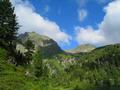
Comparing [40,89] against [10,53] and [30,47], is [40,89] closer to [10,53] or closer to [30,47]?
[10,53]

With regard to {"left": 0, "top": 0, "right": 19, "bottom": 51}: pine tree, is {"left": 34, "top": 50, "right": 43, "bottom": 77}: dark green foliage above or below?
below

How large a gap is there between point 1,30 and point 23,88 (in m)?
27.3

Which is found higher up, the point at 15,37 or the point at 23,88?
the point at 15,37

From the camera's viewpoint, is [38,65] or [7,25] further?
[38,65]

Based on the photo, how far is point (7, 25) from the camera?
82.7 meters

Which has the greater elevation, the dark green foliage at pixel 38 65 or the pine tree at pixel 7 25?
the pine tree at pixel 7 25

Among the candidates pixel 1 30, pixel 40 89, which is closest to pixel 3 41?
pixel 1 30

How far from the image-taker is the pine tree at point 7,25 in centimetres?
8180

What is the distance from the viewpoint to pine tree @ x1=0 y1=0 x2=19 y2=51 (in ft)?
268

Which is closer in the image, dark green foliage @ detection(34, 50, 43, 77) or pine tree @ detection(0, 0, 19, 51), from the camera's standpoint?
pine tree @ detection(0, 0, 19, 51)

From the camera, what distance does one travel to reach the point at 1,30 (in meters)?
80.4

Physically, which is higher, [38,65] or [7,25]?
[7,25]

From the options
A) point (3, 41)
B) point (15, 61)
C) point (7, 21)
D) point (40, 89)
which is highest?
point (7, 21)

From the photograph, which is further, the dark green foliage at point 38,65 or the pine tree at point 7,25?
the dark green foliage at point 38,65
